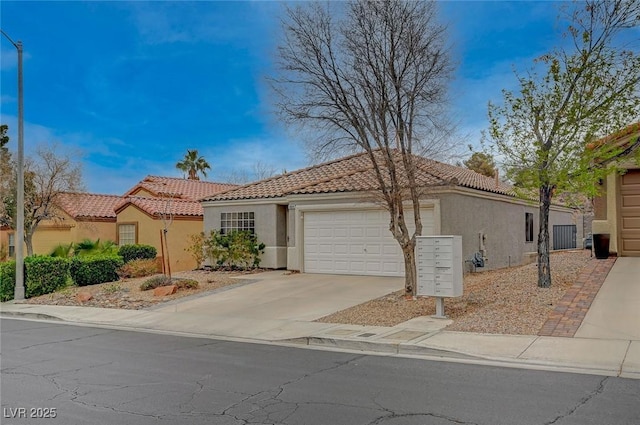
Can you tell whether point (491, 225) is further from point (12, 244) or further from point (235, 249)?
point (12, 244)

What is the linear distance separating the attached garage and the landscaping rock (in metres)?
14.3

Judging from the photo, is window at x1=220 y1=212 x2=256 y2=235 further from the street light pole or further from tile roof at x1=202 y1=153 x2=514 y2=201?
the street light pole

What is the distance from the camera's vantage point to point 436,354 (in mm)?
8953

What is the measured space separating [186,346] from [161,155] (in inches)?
1165

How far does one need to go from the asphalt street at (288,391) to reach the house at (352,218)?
309 inches

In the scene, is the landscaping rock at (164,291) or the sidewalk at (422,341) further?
the landscaping rock at (164,291)

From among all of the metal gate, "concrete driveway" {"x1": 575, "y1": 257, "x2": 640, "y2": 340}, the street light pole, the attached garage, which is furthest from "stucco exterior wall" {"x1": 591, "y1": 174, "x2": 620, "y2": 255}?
the street light pole

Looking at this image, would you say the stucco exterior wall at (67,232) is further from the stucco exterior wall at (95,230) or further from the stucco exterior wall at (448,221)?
the stucco exterior wall at (448,221)

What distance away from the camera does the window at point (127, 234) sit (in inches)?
1051

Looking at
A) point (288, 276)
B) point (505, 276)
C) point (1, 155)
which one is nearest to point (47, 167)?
point (1, 155)

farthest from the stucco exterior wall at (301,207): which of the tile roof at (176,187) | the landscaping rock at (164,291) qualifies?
the tile roof at (176,187)

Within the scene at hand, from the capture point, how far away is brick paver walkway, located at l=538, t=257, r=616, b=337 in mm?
9961

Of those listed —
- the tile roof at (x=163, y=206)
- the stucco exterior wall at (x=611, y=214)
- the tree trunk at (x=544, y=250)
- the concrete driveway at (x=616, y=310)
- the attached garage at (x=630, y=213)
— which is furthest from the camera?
the tile roof at (x=163, y=206)

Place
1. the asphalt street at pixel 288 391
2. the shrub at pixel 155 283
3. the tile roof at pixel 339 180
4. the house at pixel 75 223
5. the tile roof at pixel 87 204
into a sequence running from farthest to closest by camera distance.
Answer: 1. the house at pixel 75 223
2. the tile roof at pixel 87 204
3. the tile roof at pixel 339 180
4. the shrub at pixel 155 283
5. the asphalt street at pixel 288 391
